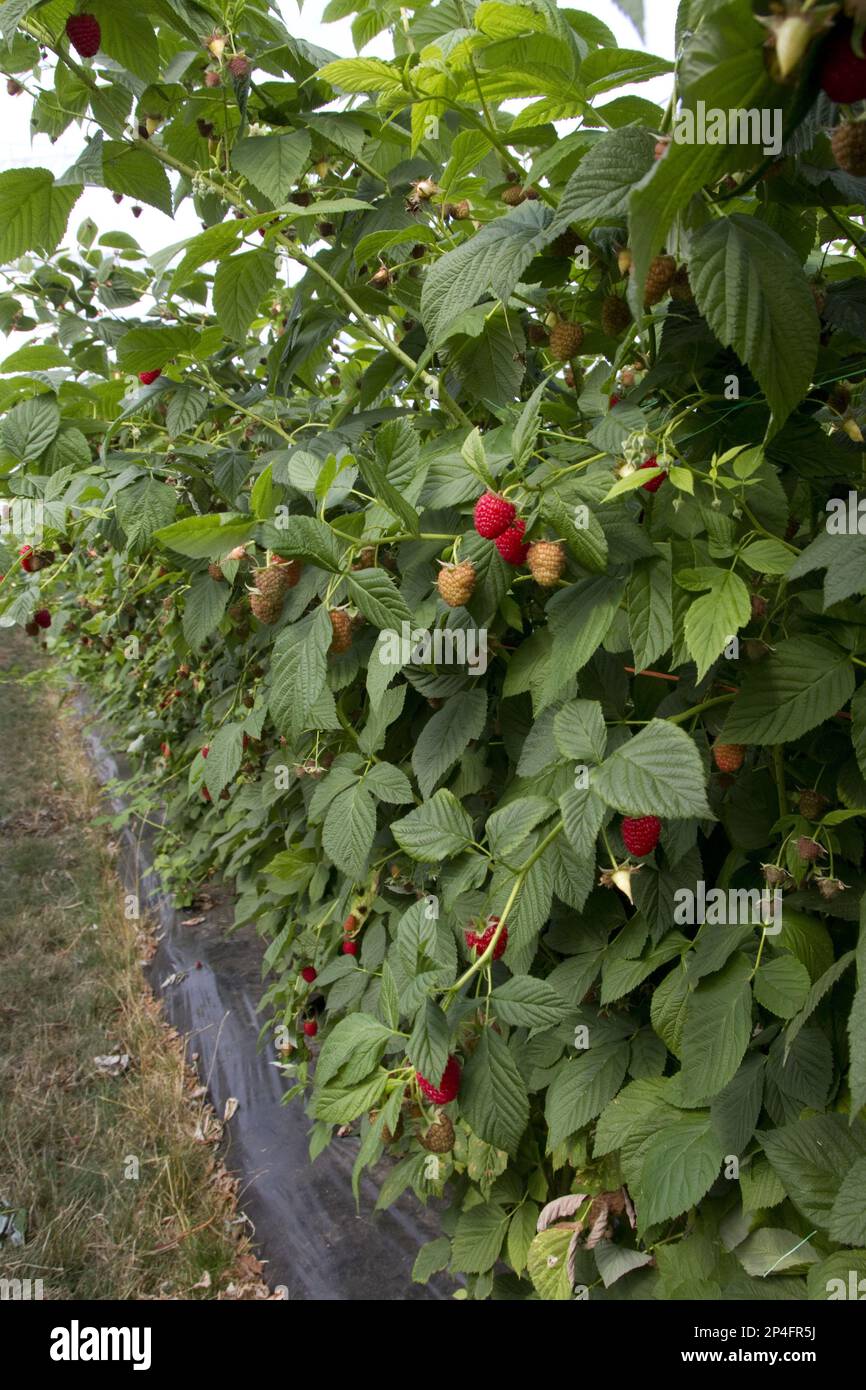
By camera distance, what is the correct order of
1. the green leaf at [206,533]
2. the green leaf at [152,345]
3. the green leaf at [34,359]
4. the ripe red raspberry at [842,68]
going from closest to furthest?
the ripe red raspberry at [842,68] → the green leaf at [206,533] → the green leaf at [152,345] → the green leaf at [34,359]

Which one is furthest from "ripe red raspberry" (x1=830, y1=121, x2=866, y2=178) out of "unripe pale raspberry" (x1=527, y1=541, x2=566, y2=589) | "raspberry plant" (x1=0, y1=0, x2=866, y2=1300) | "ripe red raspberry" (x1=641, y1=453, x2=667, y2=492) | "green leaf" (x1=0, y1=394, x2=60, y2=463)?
"green leaf" (x1=0, y1=394, x2=60, y2=463)

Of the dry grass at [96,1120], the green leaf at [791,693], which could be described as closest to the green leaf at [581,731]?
the green leaf at [791,693]

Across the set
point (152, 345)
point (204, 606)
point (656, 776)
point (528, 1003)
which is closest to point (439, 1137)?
point (528, 1003)

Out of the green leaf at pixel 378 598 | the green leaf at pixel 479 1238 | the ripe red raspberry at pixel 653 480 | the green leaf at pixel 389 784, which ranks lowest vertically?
the green leaf at pixel 479 1238

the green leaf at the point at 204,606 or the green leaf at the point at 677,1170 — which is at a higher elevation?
the green leaf at the point at 204,606

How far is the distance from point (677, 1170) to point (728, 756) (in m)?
0.45

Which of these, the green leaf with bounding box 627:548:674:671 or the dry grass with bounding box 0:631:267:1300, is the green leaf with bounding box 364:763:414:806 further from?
the dry grass with bounding box 0:631:267:1300

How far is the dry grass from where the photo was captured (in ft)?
6.71

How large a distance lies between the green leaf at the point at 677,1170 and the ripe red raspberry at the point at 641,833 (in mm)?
359

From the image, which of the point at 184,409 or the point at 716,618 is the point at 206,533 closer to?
the point at 184,409

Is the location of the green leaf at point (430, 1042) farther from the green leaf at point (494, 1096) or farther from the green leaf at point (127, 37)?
the green leaf at point (127, 37)

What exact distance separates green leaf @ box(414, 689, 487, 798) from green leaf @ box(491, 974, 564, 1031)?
0.26 metres

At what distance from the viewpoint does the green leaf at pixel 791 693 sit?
0.82 metres
